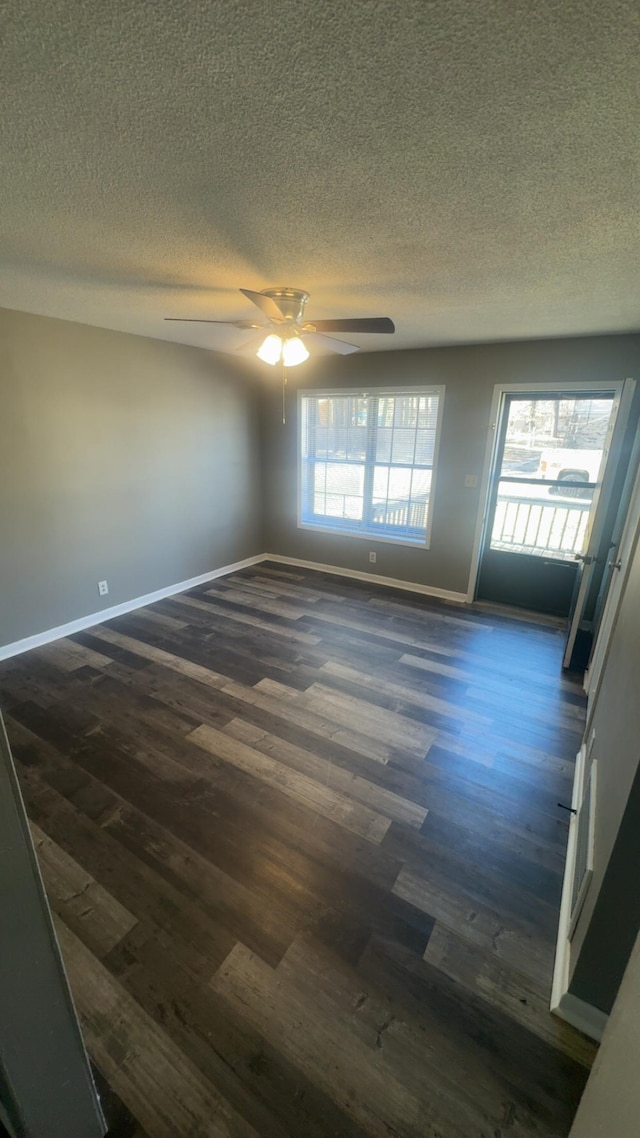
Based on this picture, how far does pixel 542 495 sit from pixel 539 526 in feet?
0.96

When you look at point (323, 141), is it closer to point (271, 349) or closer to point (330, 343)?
point (271, 349)

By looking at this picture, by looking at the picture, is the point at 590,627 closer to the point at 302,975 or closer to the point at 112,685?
the point at 302,975

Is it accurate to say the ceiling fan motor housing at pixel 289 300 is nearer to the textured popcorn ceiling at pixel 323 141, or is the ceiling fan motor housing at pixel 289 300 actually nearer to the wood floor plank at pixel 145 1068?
the textured popcorn ceiling at pixel 323 141

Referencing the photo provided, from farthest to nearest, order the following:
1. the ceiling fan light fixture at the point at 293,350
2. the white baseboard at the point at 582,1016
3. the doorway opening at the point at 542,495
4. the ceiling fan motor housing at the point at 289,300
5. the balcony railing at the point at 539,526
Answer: the balcony railing at the point at 539,526 → the doorway opening at the point at 542,495 → the ceiling fan light fixture at the point at 293,350 → the ceiling fan motor housing at the point at 289,300 → the white baseboard at the point at 582,1016

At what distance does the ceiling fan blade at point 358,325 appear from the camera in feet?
6.51

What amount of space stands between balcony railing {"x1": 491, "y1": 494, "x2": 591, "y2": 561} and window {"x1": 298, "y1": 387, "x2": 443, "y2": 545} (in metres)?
0.71

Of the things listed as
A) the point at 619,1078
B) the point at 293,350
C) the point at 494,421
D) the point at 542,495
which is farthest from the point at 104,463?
the point at 619,1078

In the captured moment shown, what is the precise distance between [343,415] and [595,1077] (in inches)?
178

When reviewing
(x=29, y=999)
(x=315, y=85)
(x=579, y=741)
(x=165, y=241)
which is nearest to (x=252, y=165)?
(x=315, y=85)

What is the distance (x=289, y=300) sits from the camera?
2150 millimetres

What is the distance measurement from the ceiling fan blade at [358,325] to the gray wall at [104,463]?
6.72 ft

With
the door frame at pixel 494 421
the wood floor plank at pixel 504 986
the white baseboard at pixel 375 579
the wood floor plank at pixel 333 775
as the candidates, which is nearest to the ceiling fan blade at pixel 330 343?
the door frame at pixel 494 421

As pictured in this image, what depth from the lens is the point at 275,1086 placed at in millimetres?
1069

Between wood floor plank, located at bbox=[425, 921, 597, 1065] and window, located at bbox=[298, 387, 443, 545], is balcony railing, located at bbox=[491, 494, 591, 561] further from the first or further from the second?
wood floor plank, located at bbox=[425, 921, 597, 1065]
